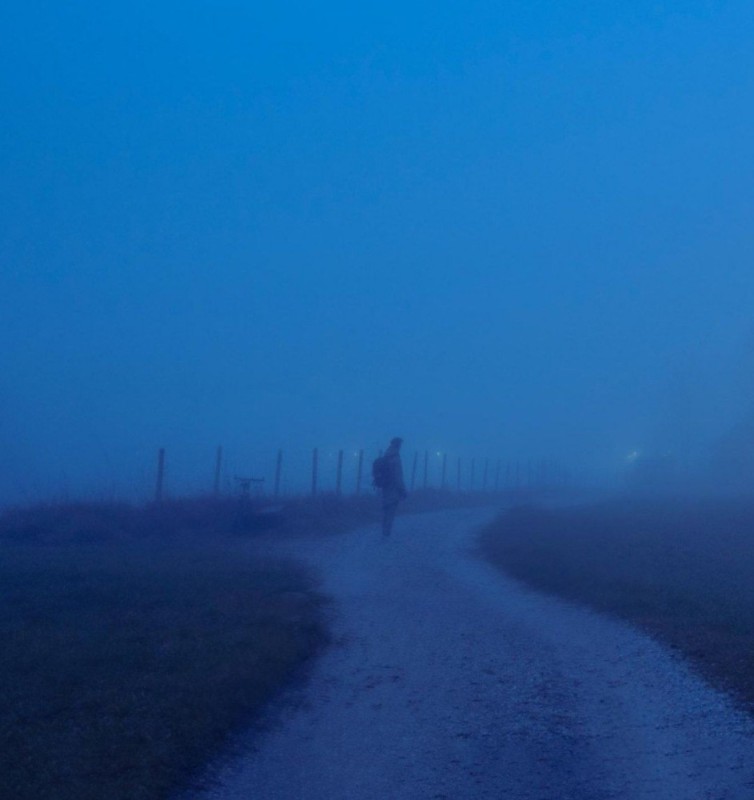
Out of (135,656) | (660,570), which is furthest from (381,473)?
(135,656)

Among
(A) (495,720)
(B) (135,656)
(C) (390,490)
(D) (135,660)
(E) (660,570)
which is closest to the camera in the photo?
(A) (495,720)

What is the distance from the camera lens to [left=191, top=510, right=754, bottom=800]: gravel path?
7965 mm

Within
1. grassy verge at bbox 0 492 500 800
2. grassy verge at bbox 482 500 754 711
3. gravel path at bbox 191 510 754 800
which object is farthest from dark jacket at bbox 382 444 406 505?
gravel path at bbox 191 510 754 800

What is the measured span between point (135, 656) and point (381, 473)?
13.6 m

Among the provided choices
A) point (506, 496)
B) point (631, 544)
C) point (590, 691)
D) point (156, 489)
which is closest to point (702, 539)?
point (631, 544)

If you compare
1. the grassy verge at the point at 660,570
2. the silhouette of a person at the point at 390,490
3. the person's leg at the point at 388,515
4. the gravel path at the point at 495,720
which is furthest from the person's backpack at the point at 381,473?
the gravel path at the point at 495,720

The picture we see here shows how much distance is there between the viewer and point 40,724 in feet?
29.2

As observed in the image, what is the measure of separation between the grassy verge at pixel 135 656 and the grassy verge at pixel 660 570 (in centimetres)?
449

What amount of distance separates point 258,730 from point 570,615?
661 cm

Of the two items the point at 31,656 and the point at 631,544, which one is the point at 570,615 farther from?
the point at 631,544

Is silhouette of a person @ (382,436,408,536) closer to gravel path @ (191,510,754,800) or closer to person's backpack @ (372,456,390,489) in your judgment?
person's backpack @ (372,456,390,489)

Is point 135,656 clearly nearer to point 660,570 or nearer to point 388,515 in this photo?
point 660,570

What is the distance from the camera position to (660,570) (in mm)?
19547

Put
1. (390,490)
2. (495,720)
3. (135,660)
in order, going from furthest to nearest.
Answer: (390,490)
(135,660)
(495,720)
